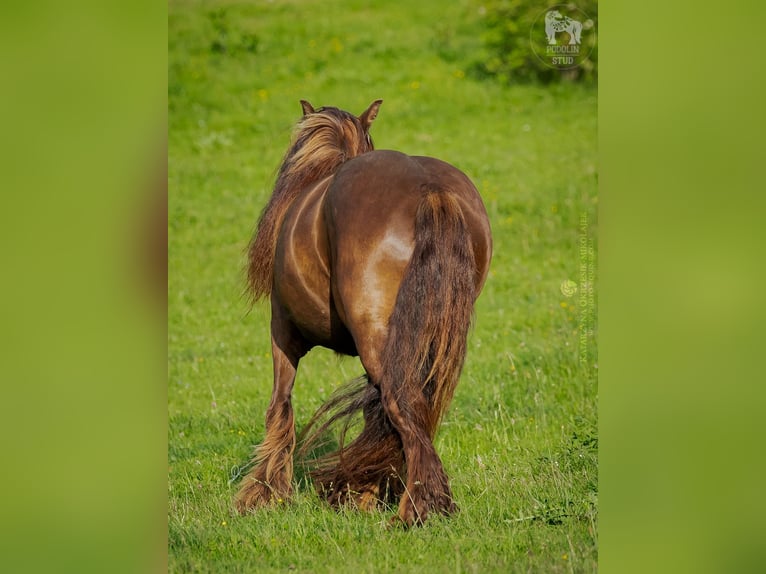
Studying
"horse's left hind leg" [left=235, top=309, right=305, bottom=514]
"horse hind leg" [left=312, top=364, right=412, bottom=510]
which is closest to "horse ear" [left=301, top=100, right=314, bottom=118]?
"horse's left hind leg" [left=235, top=309, right=305, bottom=514]

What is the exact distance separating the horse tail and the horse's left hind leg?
3.34ft

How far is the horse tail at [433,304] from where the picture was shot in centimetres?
417

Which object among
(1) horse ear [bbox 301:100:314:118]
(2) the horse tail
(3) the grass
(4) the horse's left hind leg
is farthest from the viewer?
(1) horse ear [bbox 301:100:314:118]

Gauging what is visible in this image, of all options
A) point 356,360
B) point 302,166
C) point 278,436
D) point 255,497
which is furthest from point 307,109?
point 356,360

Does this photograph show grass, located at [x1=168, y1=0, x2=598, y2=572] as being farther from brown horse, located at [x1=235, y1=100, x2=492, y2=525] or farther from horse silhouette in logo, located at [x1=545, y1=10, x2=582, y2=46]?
horse silhouette in logo, located at [x1=545, y1=10, x2=582, y2=46]

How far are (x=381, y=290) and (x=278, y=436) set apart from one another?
1.32 meters

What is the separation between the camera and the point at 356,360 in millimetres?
7828

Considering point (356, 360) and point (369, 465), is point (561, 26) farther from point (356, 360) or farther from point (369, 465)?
point (356, 360)

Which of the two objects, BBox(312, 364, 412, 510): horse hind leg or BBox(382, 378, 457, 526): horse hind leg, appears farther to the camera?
BBox(312, 364, 412, 510): horse hind leg

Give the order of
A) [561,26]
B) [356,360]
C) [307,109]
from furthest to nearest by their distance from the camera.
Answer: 1. [356,360]
2. [561,26]
3. [307,109]

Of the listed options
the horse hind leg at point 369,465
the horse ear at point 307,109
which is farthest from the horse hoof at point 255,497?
the horse ear at point 307,109

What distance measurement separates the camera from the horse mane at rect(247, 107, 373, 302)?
5004mm
